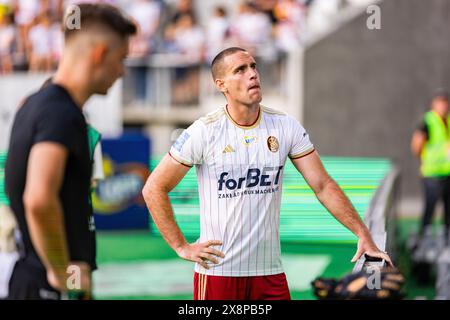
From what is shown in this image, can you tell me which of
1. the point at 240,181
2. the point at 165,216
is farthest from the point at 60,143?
the point at 240,181

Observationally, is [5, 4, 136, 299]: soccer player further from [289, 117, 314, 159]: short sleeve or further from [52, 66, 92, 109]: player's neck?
[289, 117, 314, 159]: short sleeve

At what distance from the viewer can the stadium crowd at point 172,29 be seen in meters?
18.7

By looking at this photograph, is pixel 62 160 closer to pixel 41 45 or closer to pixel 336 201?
Result: pixel 336 201

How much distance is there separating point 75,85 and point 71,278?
0.74m

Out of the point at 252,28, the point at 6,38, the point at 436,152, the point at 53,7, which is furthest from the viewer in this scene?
the point at 53,7

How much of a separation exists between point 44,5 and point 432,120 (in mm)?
8957

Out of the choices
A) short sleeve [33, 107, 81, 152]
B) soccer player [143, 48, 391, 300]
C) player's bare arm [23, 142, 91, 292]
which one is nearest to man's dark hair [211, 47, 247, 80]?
soccer player [143, 48, 391, 300]

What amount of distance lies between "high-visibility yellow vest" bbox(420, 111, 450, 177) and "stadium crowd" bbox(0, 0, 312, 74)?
5043mm

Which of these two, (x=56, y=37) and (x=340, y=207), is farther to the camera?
(x=56, y=37)

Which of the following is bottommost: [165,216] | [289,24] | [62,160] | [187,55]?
[165,216]

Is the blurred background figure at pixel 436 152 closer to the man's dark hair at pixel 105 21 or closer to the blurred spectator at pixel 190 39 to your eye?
the blurred spectator at pixel 190 39

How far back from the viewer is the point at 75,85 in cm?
368

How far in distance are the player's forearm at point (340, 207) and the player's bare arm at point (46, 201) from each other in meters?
1.89

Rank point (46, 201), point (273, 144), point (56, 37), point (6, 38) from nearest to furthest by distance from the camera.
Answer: point (46, 201) < point (273, 144) < point (56, 37) < point (6, 38)
